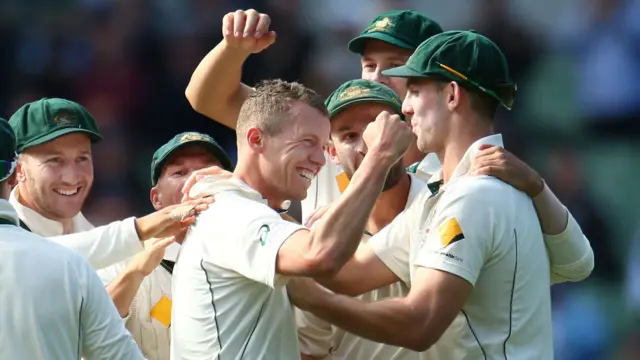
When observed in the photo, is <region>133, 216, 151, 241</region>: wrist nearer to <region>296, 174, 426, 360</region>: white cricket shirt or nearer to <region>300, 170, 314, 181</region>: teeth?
<region>296, 174, 426, 360</region>: white cricket shirt

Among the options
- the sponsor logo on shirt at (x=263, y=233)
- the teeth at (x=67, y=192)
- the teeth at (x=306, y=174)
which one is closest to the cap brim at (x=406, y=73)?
the teeth at (x=306, y=174)

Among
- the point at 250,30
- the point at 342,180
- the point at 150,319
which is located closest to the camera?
the point at 150,319

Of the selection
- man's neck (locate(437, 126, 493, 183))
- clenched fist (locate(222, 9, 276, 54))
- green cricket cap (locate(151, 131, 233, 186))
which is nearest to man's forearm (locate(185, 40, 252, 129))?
clenched fist (locate(222, 9, 276, 54))

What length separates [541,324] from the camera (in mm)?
4172

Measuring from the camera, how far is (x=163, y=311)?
16.8ft

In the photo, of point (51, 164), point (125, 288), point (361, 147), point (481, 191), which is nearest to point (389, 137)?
point (481, 191)

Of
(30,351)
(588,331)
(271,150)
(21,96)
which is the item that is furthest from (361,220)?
(21,96)

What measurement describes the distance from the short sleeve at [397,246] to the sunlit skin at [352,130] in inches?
14.9

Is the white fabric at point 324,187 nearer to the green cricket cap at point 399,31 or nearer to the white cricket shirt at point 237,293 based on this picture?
the green cricket cap at point 399,31

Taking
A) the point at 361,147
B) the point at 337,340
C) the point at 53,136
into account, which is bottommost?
the point at 337,340

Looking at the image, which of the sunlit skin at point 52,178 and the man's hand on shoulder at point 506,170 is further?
the sunlit skin at point 52,178

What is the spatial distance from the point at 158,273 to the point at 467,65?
171cm

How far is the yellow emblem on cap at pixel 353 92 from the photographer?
16.0ft

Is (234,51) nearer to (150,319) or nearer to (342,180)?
(342,180)
